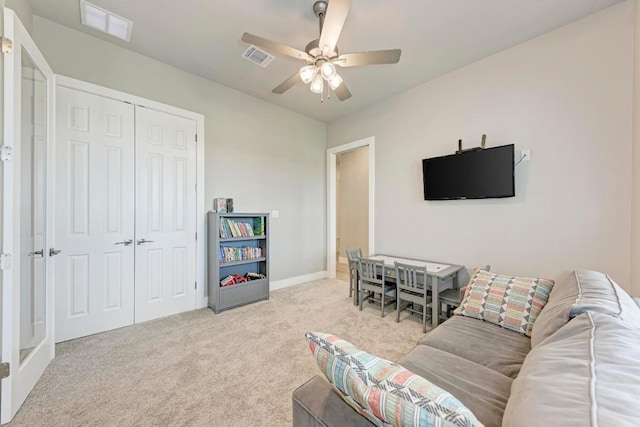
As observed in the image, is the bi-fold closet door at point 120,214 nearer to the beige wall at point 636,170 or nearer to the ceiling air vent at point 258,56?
the ceiling air vent at point 258,56

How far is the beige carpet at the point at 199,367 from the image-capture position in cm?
162

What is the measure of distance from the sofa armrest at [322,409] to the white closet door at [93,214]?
9.32ft

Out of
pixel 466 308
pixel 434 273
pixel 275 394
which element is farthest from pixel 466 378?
pixel 434 273

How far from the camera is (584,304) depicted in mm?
1223

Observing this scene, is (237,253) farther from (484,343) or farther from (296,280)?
(484,343)

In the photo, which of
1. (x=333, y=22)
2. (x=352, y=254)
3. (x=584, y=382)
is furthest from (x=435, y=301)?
(x=333, y=22)

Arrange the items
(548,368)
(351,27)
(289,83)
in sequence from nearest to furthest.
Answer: (548,368)
(351,27)
(289,83)

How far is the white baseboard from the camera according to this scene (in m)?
4.20

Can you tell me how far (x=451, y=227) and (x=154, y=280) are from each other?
3.71 meters

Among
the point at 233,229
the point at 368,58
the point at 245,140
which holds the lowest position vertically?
the point at 233,229

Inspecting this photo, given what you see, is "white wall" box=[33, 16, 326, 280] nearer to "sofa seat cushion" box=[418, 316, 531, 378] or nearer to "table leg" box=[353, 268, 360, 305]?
"table leg" box=[353, 268, 360, 305]

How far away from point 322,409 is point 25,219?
2579 millimetres

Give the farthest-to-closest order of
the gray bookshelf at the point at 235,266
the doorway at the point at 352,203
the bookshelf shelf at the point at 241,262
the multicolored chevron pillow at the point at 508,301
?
1. the doorway at the point at 352,203
2. the bookshelf shelf at the point at 241,262
3. the gray bookshelf at the point at 235,266
4. the multicolored chevron pillow at the point at 508,301

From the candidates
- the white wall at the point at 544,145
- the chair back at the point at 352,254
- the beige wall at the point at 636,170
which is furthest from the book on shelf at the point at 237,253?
the beige wall at the point at 636,170
